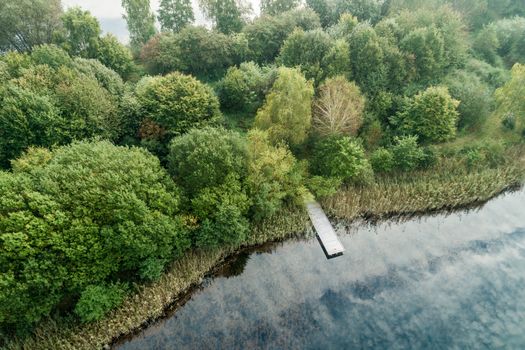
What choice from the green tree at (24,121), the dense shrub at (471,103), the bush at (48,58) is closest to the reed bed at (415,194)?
the dense shrub at (471,103)

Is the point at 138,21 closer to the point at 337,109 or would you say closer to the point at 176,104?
the point at 176,104

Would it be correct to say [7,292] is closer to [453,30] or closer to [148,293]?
[148,293]

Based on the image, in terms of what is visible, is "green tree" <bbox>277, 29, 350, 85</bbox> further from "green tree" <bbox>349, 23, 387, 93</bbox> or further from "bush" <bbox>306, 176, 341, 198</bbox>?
"bush" <bbox>306, 176, 341, 198</bbox>

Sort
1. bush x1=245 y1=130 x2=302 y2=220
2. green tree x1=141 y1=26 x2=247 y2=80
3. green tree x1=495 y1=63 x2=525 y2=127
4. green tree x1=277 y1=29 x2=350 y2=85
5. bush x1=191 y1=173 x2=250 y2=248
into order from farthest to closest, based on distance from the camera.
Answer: green tree x1=141 y1=26 x2=247 y2=80 < green tree x1=277 y1=29 x2=350 y2=85 < green tree x1=495 y1=63 x2=525 y2=127 < bush x1=245 y1=130 x2=302 y2=220 < bush x1=191 y1=173 x2=250 y2=248

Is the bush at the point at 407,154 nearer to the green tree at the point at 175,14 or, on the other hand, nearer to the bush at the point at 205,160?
the bush at the point at 205,160

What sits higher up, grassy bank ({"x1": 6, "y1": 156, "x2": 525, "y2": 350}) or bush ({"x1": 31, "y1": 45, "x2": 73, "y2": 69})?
bush ({"x1": 31, "y1": 45, "x2": 73, "y2": 69})

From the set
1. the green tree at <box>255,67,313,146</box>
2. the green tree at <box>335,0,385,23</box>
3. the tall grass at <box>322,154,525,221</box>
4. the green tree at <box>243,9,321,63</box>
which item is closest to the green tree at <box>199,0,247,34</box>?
the green tree at <box>243,9,321,63</box>

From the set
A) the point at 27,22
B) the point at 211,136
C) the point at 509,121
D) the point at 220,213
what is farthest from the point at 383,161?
the point at 27,22
